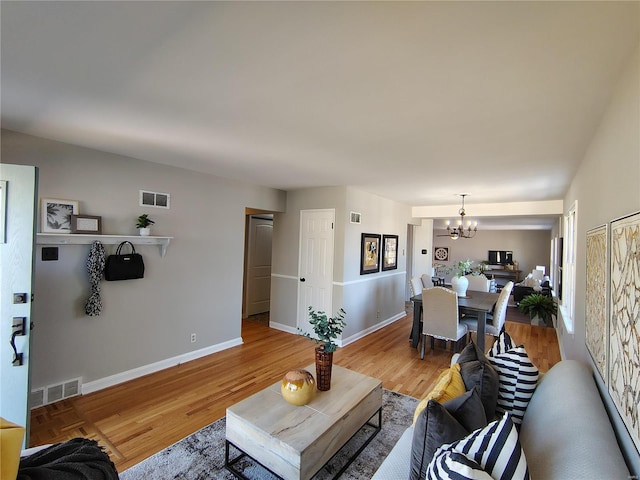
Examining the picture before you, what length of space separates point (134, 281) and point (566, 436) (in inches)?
142

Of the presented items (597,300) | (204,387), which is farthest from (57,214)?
(597,300)

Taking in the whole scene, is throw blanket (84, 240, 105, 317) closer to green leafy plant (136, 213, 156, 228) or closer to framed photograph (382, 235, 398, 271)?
green leafy plant (136, 213, 156, 228)

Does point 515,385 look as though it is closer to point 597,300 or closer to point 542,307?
point 597,300

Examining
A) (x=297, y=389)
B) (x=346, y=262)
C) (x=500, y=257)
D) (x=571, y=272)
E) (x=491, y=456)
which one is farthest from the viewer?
(x=500, y=257)

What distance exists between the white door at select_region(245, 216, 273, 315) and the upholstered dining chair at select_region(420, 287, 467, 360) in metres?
3.35

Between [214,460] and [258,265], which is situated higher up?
[258,265]

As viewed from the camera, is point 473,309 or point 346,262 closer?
point 473,309

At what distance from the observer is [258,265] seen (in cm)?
618

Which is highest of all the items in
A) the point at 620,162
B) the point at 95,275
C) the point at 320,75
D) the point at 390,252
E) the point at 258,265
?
the point at 320,75

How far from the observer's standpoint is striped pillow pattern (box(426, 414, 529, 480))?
0.92m

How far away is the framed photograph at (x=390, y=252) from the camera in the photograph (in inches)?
219

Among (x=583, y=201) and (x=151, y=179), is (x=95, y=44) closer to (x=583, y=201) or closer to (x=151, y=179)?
(x=151, y=179)

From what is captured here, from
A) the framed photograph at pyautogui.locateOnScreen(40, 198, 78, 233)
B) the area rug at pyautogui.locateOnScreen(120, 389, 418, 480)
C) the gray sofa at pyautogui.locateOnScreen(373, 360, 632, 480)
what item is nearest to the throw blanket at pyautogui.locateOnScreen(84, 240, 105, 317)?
the framed photograph at pyautogui.locateOnScreen(40, 198, 78, 233)

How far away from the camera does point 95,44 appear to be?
1.31m
